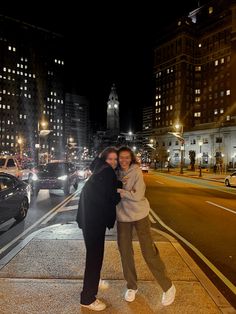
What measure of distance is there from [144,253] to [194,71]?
142m

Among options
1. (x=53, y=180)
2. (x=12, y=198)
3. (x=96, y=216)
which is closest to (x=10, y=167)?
(x=53, y=180)

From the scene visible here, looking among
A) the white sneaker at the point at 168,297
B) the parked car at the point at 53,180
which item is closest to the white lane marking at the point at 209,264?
the white sneaker at the point at 168,297

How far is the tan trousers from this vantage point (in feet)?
15.4

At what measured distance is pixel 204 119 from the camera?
133 metres

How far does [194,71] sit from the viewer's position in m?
139

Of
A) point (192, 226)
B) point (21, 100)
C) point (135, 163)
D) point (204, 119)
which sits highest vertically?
point (21, 100)

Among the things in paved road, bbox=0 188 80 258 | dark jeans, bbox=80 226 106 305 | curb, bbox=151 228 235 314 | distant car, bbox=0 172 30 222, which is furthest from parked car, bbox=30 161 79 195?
dark jeans, bbox=80 226 106 305

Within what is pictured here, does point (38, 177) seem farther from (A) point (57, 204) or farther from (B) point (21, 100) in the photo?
(B) point (21, 100)

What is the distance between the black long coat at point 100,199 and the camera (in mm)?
4344

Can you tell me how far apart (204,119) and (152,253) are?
133 metres

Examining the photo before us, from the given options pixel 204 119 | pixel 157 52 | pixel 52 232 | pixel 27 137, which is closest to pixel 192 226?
pixel 52 232

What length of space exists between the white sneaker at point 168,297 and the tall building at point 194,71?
375 ft

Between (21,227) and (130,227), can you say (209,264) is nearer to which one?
(130,227)

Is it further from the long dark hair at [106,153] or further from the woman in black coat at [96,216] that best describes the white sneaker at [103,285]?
the long dark hair at [106,153]
